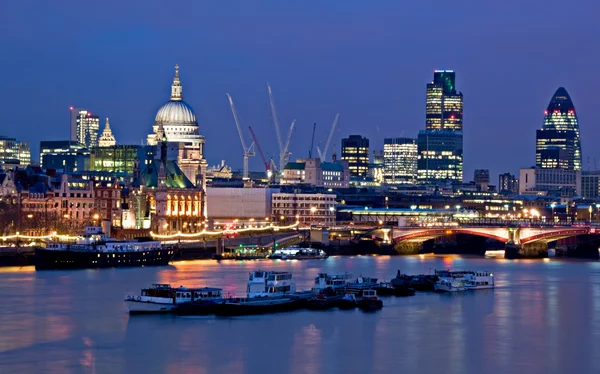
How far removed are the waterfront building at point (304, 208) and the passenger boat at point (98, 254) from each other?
43.8 metres

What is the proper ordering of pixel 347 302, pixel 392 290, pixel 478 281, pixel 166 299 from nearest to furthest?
1. pixel 166 299
2. pixel 347 302
3. pixel 392 290
4. pixel 478 281

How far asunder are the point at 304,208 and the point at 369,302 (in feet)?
246

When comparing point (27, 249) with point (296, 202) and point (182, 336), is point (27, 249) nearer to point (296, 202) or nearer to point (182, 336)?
point (182, 336)

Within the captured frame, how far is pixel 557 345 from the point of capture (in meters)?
58.7

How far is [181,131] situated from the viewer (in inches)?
6511

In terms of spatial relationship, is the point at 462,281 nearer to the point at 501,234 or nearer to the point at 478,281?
the point at 478,281

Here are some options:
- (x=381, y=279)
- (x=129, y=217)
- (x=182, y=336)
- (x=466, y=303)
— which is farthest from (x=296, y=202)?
(x=182, y=336)

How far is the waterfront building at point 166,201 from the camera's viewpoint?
124m

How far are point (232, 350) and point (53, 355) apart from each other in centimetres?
640

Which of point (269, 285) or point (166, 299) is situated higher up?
point (269, 285)

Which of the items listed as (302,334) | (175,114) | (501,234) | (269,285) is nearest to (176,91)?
(175,114)

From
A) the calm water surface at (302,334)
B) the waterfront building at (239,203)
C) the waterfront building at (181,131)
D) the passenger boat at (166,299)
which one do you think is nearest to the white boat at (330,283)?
the calm water surface at (302,334)

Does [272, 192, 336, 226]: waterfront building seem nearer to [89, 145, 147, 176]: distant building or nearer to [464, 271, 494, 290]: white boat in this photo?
[89, 145, 147, 176]: distant building

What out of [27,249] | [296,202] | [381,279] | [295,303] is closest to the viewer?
[295,303]
